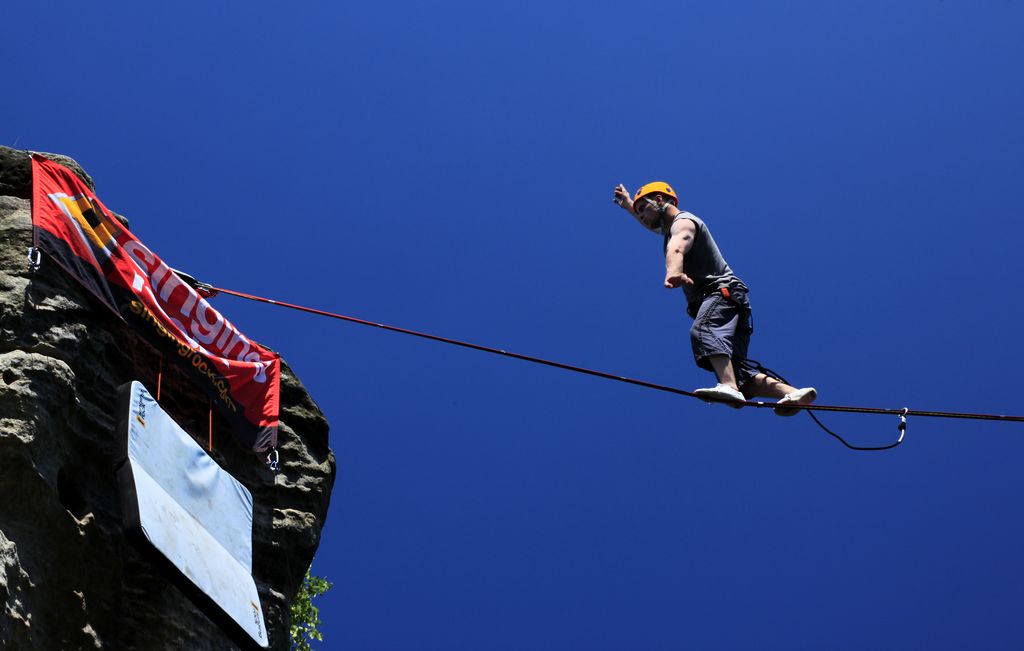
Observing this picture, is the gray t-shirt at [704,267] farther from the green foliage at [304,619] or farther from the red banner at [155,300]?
the green foliage at [304,619]

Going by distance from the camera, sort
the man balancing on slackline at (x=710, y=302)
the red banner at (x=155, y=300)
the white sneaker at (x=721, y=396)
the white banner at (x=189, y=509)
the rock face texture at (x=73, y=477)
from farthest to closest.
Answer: the man balancing on slackline at (x=710, y=302) < the white sneaker at (x=721, y=396) < the red banner at (x=155, y=300) < the white banner at (x=189, y=509) < the rock face texture at (x=73, y=477)

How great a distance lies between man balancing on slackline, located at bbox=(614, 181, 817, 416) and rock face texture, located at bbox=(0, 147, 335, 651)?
3.27 m

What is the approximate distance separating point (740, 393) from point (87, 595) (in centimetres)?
419

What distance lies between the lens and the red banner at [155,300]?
8055mm

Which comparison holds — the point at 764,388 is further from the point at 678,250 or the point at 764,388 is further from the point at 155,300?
the point at 155,300

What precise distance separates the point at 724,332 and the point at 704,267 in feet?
1.73

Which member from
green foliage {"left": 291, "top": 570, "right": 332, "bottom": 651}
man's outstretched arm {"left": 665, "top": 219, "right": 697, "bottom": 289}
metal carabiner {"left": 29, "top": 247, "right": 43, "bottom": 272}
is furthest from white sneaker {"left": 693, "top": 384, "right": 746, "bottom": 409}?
green foliage {"left": 291, "top": 570, "right": 332, "bottom": 651}

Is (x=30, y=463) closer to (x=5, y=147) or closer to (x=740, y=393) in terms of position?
(x=5, y=147)

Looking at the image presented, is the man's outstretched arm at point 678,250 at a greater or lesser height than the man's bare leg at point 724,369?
greater

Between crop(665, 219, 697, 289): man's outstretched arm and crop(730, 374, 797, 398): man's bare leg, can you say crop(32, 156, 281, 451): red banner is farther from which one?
crop(730, 374, 797, 398): man's bare leg

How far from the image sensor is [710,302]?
8.77 m

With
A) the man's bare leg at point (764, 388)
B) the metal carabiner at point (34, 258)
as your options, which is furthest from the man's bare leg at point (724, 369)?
the metal carabiner at point (34, 258)

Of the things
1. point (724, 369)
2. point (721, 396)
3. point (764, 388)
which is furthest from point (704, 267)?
point (721, 396)

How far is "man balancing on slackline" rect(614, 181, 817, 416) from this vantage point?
332 inches
